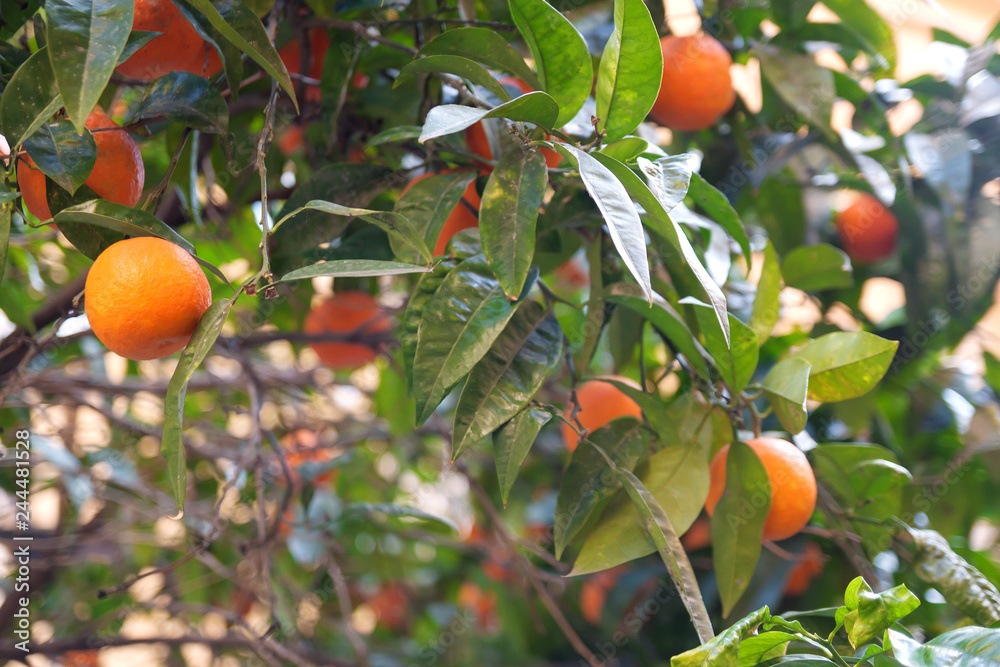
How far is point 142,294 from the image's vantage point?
0.42 meters

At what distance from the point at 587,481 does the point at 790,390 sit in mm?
173

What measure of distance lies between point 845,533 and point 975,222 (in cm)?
51

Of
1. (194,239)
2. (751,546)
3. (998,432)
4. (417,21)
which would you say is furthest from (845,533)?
(194,239)

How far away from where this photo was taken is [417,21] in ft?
2.07

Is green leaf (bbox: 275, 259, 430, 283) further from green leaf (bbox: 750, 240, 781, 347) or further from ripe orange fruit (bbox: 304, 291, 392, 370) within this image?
ripe orange fruit (bbox: 304, 291, 392, 370)

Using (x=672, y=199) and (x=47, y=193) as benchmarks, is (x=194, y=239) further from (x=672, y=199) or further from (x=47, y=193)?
(x=672, y=199)

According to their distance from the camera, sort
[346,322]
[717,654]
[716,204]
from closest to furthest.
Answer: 1. [717,654]
2. [716,204]
3. [346,322]

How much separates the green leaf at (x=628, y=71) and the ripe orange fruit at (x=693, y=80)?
0.88 feet

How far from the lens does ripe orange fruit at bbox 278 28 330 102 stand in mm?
732

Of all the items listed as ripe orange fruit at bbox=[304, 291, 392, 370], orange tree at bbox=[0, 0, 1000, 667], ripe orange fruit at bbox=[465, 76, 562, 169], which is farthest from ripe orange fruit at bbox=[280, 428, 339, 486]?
ripe orange fruit at bbox=[465, 76, 562, 169]

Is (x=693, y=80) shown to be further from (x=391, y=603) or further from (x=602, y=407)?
(x=391, y=603)

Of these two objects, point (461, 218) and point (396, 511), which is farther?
point (396, 511)

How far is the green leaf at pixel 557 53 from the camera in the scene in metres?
0.45

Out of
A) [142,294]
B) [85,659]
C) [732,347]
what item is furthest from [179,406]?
[85,659]
